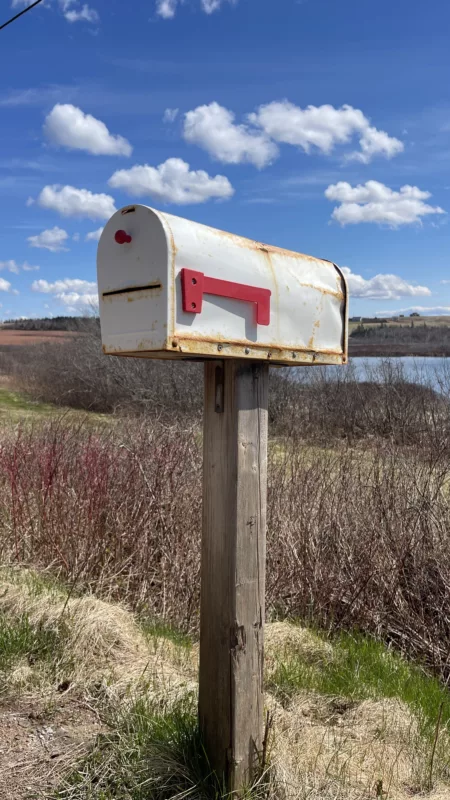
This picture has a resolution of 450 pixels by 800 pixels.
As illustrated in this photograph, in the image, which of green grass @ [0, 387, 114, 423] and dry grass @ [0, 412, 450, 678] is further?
green grass @ [0, 387, 114, 423]

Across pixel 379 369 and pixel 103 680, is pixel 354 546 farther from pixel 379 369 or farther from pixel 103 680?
pixel 379 369

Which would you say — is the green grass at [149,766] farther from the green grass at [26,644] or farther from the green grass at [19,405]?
the green grass at [19,405]

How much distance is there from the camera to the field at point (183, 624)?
7.52 feet

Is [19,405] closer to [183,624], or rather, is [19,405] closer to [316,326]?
[183,624]

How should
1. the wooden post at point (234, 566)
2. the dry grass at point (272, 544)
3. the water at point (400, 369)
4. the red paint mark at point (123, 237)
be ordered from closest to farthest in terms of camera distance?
the red paint mark at point (123, 237) < the wooden post at point (234, 566) < the dry grass at point (272, 544) < the water at point (400, 369)

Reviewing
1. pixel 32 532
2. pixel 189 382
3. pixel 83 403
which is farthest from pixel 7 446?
pixel 83 403

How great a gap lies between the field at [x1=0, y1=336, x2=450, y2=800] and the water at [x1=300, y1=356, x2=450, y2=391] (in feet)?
25.3

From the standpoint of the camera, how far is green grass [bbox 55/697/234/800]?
2.09 meters

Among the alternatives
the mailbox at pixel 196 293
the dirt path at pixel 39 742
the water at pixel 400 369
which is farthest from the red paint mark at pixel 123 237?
the water at pixel 400 369

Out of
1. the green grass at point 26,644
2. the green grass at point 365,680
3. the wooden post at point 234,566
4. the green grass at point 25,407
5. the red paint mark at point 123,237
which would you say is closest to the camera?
the red paint mark at point 123,237

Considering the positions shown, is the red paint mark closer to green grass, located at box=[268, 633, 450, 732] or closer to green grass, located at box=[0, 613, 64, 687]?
green grass, located at box=[0, 613, 64, 687]

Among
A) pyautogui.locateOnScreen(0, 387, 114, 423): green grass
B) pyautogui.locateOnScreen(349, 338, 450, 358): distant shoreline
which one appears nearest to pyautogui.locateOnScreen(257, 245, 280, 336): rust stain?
pyautogui.locateOnScreen(0, 387, 114, 423): green grass

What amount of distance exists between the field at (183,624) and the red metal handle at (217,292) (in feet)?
4.40

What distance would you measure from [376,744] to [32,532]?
3290mm
